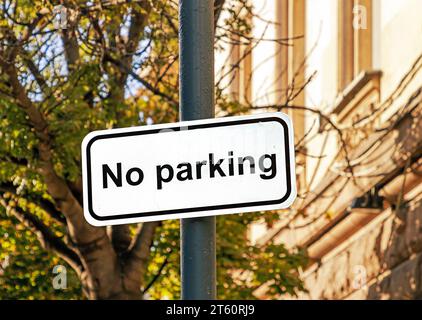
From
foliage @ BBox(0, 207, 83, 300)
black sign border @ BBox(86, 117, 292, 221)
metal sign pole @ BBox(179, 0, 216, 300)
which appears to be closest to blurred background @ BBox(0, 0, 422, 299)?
foliage @ BBox(0, 207, 83, 300)

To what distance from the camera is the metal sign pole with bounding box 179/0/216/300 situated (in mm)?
4500

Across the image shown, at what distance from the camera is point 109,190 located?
444 centimetres

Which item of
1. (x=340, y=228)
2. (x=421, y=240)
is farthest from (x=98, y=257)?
(x=340, y=228)

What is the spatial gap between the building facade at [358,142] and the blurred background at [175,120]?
35 mm

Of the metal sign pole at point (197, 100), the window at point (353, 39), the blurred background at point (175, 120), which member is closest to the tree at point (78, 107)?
the blurred background at point (175, 120)

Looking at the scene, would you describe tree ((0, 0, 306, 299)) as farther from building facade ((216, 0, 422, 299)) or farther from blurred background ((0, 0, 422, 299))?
building facade ((216, 0, 422, 299))

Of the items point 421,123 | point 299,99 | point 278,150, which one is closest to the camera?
point 278,150

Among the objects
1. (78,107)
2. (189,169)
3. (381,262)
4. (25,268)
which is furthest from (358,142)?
(189,169)

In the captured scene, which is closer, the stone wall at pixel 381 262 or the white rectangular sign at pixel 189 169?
the white rectangular sign at pixel 189 169

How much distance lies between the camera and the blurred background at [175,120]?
47.8 feet

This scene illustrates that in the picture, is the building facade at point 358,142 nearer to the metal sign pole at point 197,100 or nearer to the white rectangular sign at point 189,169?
the metal sign pole at point 197,100
